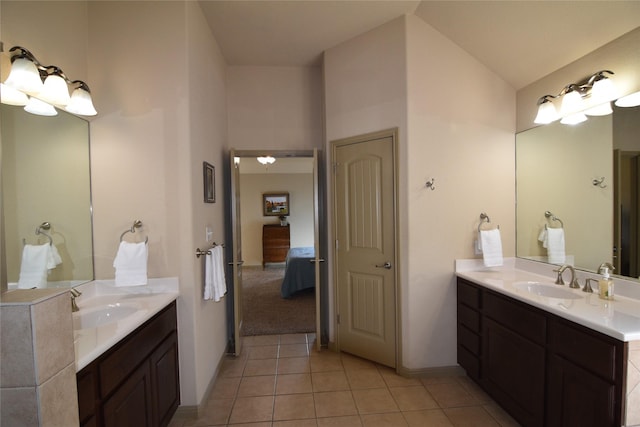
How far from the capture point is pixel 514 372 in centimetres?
Answer: 189

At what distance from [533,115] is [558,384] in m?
2.00

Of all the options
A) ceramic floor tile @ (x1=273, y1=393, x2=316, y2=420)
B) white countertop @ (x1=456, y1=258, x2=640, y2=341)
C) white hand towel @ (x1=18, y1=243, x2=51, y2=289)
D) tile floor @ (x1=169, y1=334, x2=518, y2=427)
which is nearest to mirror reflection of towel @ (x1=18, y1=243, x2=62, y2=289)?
white hand towel @ (x1=18, y1=243, x2=51, y2=289)

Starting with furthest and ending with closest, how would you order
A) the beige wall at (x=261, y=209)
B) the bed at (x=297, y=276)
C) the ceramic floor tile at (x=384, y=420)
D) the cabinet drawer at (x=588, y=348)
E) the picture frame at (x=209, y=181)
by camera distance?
the beige wall at (x=261, y=209) → the bed at (x=297, y=276) → the picture frame at (x=209, y=181) → the ceramic floor tile at (x=384, y=420) → the cabinet drawer at (x=588, y=348)

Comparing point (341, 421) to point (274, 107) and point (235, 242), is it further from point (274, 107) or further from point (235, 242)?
point (274, 107)

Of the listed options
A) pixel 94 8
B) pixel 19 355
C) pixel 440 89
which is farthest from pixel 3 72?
pixel 440 89

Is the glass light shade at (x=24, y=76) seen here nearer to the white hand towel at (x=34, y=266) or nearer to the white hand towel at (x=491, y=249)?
the white hand towel at (x=34, y=266)

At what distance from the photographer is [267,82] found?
10.8 feet

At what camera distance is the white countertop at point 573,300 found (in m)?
1.37

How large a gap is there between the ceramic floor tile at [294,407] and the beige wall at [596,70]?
2.84 m

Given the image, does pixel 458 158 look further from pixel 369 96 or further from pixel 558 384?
pixel 558 384

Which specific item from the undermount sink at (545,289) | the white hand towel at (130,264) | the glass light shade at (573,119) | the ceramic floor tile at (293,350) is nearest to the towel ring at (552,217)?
the undermount sink at (545,289)

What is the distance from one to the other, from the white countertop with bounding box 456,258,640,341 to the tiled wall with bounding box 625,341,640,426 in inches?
2.5

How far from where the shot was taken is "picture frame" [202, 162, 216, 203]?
7.63 feet

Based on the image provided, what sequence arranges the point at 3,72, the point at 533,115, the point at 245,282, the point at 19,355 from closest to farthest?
the point at 19,355, the point at 3,72, the point at 533,115, the point at 245,282
